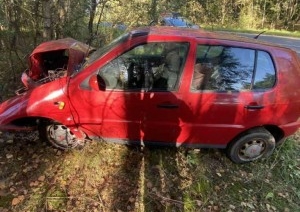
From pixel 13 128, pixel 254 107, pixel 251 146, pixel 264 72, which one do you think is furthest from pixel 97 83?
pixel 251 146

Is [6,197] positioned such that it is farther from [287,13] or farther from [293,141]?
[287,13]

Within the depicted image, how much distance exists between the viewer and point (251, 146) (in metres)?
4.75

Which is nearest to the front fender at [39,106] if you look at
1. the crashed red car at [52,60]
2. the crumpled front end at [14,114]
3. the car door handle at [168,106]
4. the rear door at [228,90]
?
the crumpled front end at [14,114]

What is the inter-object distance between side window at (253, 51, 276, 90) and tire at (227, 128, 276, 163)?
2.37ft

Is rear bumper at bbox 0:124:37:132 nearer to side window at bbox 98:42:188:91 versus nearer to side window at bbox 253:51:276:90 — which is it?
side window at bbox 98:42:188:91

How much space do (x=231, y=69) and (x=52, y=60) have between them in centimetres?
320

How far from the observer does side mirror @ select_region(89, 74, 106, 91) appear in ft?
13.2

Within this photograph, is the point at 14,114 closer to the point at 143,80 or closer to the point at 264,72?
the point at 143,80

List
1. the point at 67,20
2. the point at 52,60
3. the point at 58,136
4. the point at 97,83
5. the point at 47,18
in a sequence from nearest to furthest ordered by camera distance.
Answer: the point at 97,83, the point at 58,136, the point at 52,60, the point at 47,18, the point at 67,20

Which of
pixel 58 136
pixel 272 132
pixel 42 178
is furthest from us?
pixel 272 132

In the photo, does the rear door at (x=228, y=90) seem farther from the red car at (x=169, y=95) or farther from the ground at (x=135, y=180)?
the ground at (x=135, y=180)

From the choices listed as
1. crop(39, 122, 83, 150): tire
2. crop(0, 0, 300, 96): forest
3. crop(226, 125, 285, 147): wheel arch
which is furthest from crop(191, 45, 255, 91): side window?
crop(0, 0, 300, 96): forest

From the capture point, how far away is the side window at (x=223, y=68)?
409cm

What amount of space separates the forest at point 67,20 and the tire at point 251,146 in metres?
4.80
